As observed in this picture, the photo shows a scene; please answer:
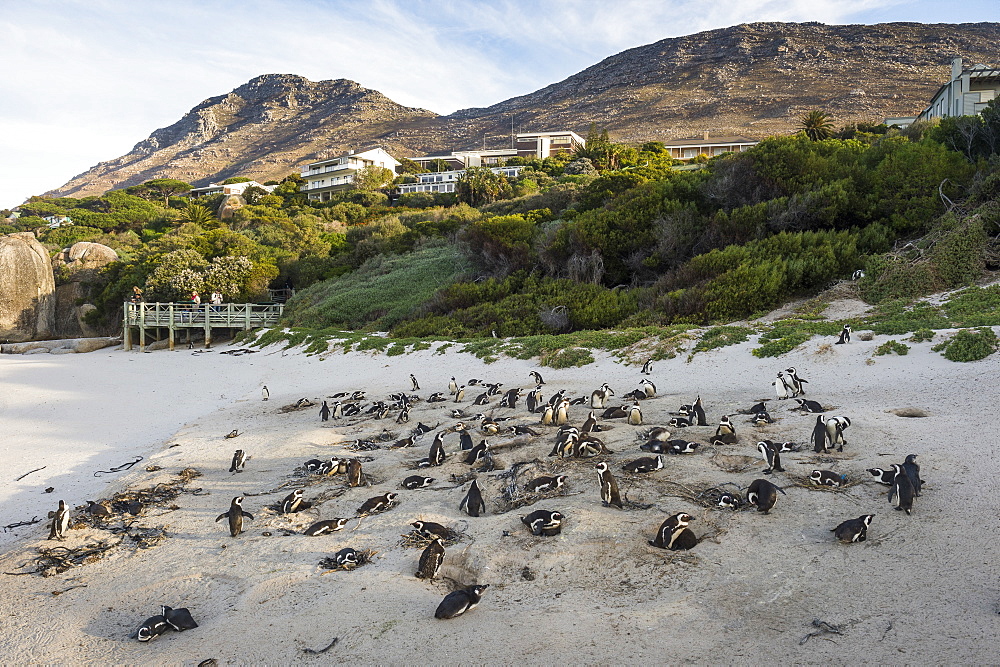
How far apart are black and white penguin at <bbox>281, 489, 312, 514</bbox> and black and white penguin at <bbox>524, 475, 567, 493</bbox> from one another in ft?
7.81

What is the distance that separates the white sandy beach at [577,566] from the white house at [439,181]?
4947cm

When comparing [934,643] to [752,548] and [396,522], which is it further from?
[396,522]

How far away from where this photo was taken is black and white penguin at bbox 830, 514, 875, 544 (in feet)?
14.4

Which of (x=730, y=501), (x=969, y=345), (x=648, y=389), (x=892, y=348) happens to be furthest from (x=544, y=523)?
(x=969, y=345)

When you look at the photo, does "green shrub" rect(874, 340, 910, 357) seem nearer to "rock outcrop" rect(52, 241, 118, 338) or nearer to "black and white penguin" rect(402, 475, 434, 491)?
"black and white penguin" rect(402, 475, 434, 491)

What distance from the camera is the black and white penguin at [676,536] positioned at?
448 cm

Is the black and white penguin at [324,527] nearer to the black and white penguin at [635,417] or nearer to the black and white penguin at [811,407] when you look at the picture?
the black and white penguin at [635,417]

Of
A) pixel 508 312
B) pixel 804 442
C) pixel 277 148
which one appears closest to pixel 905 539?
pixel 804 442

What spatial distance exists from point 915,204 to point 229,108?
187 meters

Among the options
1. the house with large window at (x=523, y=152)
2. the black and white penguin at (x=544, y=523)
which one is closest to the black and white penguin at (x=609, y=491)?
the black and white penguin at (x=544, y=523)

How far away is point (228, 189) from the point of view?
63188 mm

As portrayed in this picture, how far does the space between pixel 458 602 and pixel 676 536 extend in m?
1.82

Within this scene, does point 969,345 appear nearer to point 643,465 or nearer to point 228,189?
point 643,465

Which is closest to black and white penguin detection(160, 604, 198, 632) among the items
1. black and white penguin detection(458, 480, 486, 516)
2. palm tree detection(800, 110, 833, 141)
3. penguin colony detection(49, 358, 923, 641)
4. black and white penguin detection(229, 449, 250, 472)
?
penguin colony detection(49, 358, 923, 641)
